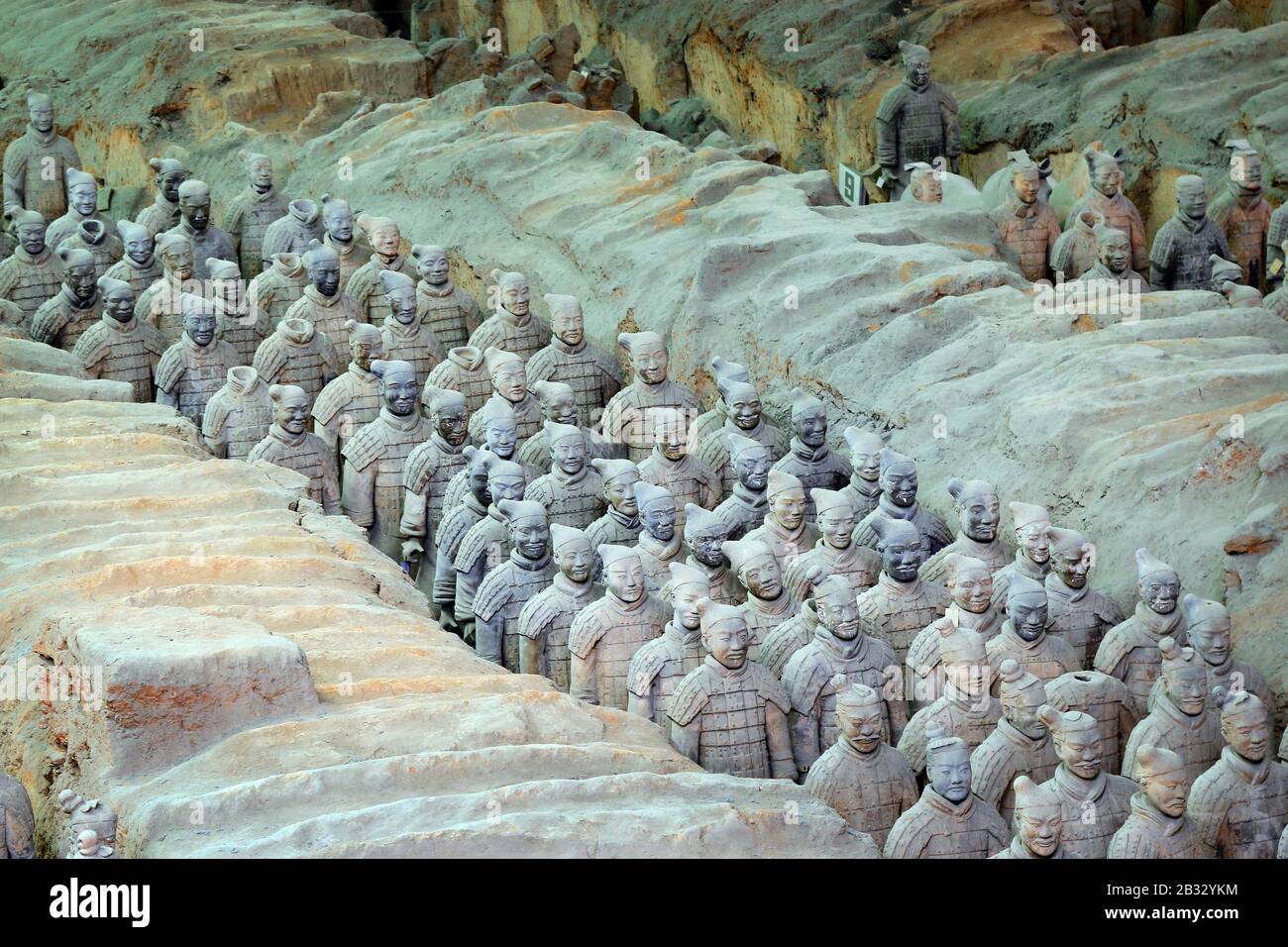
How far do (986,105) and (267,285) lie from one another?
4287mm

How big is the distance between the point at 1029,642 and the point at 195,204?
617 centimetres

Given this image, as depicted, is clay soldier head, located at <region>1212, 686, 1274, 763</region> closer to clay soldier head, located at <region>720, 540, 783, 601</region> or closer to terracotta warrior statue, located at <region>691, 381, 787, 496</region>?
clay soldier head, located at <region>720, 540, 783, 601</region>

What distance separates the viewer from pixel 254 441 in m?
10.2

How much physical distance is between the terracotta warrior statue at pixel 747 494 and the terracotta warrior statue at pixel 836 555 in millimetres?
510

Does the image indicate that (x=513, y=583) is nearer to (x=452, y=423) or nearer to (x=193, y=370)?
(x=452, y=423)

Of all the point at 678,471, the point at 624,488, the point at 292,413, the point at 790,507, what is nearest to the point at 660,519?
the point at 624,488

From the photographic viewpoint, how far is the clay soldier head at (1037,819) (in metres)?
6.36

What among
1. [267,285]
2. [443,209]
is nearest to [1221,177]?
[443,209]

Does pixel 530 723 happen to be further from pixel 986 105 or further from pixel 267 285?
pixel 986 105

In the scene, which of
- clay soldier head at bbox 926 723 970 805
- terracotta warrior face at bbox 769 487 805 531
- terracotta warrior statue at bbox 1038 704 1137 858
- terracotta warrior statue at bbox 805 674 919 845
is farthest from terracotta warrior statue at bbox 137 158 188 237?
terracotta warrior statue at bbox 1038 704 1137 858

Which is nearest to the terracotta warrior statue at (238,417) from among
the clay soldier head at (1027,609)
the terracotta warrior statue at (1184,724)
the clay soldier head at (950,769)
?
the clay soldier head at (1027,609)

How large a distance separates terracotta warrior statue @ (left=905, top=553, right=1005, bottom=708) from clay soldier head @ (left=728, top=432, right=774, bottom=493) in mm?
1281

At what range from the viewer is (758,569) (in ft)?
26.0

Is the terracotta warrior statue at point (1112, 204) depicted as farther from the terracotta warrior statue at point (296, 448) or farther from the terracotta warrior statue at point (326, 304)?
the terracotta warrior statue at point (296, 448)
